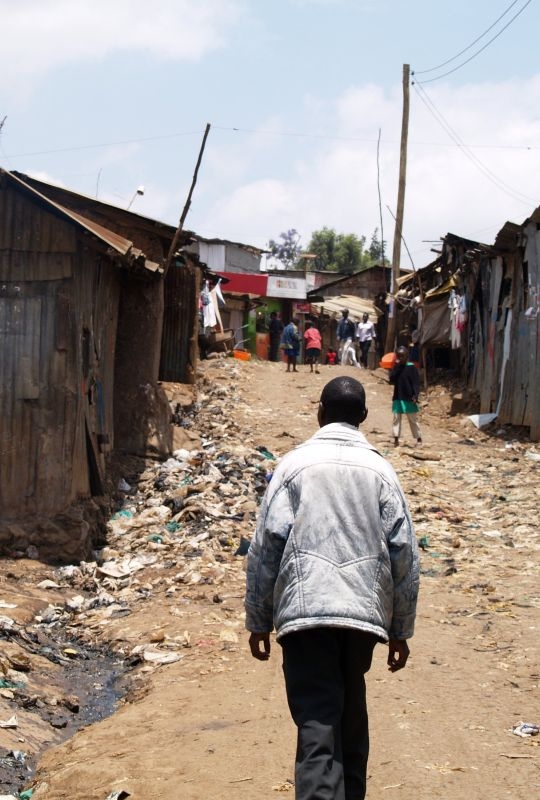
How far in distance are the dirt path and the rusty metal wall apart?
23.7ft

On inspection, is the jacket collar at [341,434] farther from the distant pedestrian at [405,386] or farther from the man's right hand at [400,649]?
the distant pedestrian at [405,386]

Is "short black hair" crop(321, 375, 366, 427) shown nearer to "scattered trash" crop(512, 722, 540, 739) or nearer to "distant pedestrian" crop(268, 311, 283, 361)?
"scattered trash" crop(512, 722, 540, 739)

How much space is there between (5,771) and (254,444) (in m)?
10.7

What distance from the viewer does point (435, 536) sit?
10461 mm

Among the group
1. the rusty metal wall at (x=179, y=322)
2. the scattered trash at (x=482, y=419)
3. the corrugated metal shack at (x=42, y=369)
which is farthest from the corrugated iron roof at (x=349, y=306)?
the corrugated metal shack at (x=42, y=369)

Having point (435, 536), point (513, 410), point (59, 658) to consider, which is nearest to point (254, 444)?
point (513, 410)

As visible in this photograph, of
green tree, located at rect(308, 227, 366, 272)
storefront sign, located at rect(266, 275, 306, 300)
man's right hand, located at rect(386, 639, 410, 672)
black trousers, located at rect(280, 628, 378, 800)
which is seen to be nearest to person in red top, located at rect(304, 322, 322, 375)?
storefront sign, located at rect(266, 275, 306, 300)

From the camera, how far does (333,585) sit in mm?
3432

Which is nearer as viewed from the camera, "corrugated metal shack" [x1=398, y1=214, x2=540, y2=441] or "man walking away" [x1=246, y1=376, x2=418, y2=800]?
"man walking away" [x1=246, y1=376, x2=418, y2=800]

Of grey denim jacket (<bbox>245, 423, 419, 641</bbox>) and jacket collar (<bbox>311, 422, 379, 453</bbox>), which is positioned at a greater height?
jacket collar (<bbox>311, 422, 379, 453</bbox>)

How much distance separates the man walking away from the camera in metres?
3.40

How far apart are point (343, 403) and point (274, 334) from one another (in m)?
34.5

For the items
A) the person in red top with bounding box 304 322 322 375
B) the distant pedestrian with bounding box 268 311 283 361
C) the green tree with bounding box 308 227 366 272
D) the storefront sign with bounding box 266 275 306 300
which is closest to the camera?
the person in red top with bounding box 304 322 322 375

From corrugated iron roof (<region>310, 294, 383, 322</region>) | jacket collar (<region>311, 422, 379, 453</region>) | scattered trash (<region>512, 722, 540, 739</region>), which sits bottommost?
scattered trash (<region>512, 722, 540, 739</region>)
